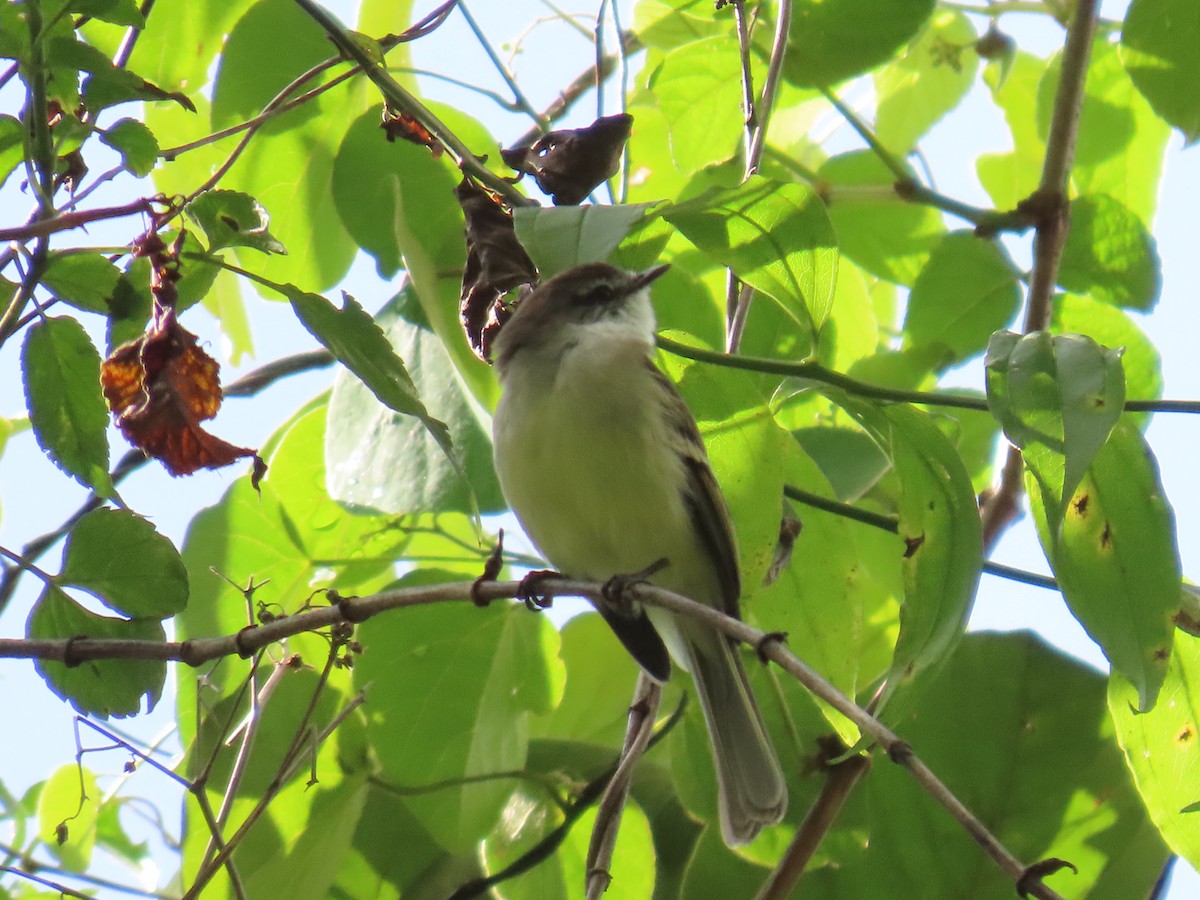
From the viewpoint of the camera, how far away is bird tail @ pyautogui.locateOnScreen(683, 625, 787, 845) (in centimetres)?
265

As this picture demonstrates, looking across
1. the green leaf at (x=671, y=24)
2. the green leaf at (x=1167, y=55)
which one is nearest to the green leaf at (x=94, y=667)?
the green leaf at (x=671, y=24)

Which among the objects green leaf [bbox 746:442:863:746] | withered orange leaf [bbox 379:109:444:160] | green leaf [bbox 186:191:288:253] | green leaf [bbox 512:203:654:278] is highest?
withered orange leaf [bbox 379:109:444:160]

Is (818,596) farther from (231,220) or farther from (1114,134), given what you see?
(1114,134)

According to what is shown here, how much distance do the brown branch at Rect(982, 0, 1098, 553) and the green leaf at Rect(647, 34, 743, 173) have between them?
0.77 meters

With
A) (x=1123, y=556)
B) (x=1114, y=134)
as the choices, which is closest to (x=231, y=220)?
(x=1123, y=556)

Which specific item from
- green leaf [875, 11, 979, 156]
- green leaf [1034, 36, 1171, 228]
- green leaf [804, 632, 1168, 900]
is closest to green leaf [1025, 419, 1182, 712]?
green leaf [804, 632, 1168, 900]

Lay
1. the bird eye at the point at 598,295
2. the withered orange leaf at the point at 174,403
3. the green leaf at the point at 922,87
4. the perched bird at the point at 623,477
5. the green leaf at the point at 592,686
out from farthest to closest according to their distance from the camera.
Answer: the green leaf at the point at 922,87 → the bird eye at the point at 598,295 → the green leaf at the point at 592,686 → the perched bird at the point at 623,477 → the withered orange leaf at the point at 174,403

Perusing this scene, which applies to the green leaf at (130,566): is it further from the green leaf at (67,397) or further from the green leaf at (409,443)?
the green leaf at (409,443)

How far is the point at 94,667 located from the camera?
86.4 inches

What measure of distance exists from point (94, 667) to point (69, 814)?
1.37 meters

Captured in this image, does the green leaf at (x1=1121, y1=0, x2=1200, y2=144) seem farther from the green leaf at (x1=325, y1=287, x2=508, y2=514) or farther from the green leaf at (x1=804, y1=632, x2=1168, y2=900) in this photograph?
the green leaf at (x1=325, y1=287, x2=508, y2=514)

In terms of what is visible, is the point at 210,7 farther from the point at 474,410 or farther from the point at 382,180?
the point at 474,410

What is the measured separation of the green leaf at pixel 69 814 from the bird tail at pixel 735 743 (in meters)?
1.58

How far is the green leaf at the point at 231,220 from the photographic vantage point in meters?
2.10
